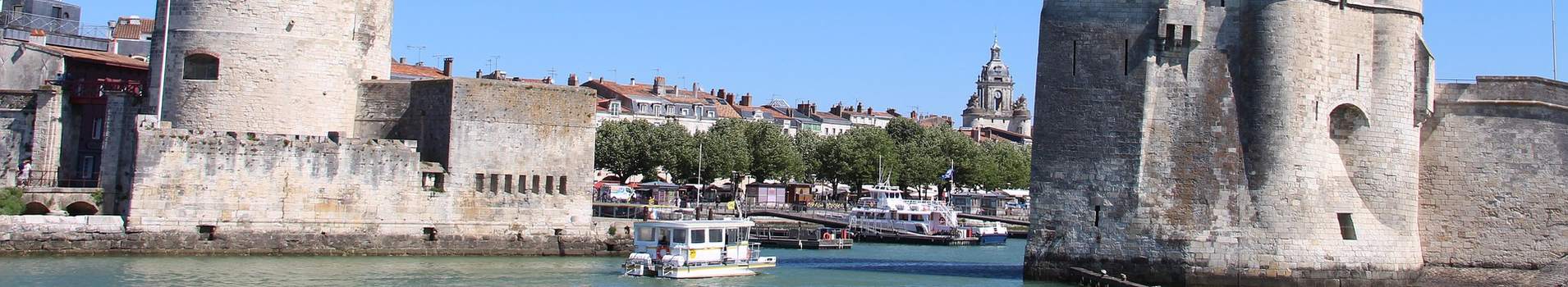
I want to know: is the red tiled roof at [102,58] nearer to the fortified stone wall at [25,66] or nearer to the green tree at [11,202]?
the fortified stone wall at [25,66]

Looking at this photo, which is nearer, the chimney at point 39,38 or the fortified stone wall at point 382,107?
the fortified stone wall at point 382,107

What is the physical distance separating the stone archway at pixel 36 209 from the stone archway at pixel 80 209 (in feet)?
1.65

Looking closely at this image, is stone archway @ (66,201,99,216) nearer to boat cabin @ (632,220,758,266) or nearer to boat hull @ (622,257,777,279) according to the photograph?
boat hull @ (622,257,777,279)

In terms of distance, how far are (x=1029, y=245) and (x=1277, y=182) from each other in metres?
5.12

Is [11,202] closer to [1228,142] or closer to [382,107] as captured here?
[382,107]

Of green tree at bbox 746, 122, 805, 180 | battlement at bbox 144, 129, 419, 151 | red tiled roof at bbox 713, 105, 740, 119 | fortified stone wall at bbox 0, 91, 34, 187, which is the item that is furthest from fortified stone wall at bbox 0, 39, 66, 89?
red tiled roof at bbox 713, 105, 740, 119

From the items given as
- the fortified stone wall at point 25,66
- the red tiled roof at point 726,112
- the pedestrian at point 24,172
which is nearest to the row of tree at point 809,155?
the red tiled roof at point 726,112

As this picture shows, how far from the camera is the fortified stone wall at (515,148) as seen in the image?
43750mm

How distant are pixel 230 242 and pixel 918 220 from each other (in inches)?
1542

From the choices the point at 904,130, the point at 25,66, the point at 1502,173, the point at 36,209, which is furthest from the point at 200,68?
the point at 904,130

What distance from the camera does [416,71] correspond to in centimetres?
8931

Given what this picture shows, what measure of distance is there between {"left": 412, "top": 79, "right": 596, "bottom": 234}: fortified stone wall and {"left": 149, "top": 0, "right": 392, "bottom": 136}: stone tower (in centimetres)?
253

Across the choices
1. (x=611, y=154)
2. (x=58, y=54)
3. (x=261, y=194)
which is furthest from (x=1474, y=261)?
(x=611, y=154)

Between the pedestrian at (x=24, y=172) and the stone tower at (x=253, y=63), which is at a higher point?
the stone tower at (x=253, y=63)
